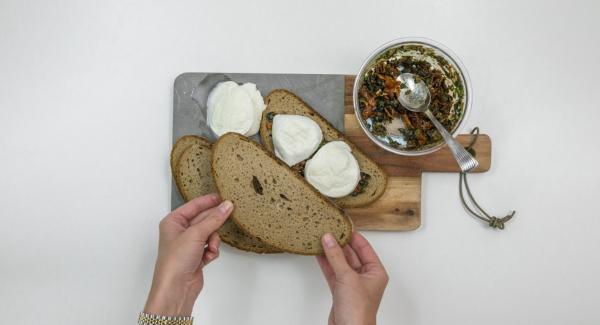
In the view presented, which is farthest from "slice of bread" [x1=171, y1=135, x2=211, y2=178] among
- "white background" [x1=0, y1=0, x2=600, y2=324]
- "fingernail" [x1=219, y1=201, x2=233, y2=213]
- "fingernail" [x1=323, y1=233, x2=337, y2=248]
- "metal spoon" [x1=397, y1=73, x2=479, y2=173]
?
"metal spoon" [x1=397, y1=73, x2=479, y2=173]

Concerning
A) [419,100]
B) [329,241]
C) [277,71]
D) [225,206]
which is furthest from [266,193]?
[419,100]

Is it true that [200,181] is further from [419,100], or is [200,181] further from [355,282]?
[419,100]

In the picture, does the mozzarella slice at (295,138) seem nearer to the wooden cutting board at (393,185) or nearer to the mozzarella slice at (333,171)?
the mozzarella slice at (333,171)

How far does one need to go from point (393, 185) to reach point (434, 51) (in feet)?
1.53

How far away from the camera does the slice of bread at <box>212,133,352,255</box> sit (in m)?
1.35

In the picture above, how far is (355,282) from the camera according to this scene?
1.25 meters

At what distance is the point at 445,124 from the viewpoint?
1.40m

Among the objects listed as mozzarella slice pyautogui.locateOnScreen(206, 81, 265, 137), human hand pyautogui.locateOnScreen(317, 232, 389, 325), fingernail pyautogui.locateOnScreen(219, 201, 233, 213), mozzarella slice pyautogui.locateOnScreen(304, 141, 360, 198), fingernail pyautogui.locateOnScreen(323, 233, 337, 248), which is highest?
mozzarella slice pyautogui.locateOnScreen(206, 81, 265, 137)

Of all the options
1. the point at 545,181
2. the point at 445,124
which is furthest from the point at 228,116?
the point at 545,181

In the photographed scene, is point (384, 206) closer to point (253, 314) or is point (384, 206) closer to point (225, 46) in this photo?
point (253, 314)

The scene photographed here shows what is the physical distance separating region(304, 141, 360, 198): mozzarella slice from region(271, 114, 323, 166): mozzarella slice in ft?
0.11

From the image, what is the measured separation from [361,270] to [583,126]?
96 centimetres

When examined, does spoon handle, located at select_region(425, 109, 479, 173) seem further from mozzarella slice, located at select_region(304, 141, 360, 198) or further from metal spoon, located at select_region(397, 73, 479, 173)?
mozzarella slice, located at select_region(304, 141, 360, 198)

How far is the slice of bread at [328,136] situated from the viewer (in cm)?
144
